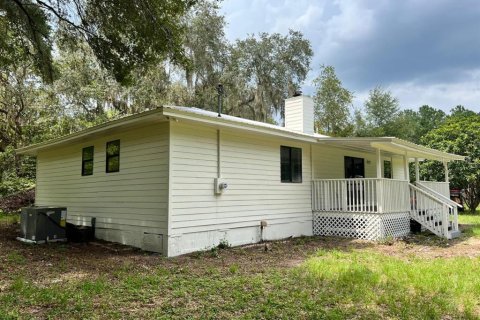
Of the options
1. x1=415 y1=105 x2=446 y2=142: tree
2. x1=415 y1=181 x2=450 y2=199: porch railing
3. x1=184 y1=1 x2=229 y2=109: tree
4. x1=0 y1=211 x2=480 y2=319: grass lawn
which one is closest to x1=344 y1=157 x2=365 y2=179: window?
x1=415 y1=181 x2=450 y2=199: porch railing

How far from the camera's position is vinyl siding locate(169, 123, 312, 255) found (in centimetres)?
774

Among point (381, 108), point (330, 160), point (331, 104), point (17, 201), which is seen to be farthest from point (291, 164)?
point (381, 108)

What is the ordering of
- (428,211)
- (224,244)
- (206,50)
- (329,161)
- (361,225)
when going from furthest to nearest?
(206,50) < (329,161) < (428,211) < (361,225) < (224,244)

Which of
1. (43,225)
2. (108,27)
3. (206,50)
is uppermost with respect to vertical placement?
(206,50)

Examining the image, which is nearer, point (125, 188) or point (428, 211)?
point (125, 188)

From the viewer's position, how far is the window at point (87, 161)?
10.2 metres

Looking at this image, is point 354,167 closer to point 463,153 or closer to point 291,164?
point 291,164

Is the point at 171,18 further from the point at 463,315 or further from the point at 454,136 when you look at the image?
the point at 454,136

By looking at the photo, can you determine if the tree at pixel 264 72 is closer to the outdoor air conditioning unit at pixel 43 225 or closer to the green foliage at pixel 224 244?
the green foliage at pixel 224 244

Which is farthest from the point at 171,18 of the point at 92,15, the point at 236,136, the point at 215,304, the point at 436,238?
the point at 436,238

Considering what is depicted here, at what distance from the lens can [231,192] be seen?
8.90 metres

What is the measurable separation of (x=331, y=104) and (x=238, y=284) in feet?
84.0

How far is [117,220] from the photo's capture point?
8969 millimetres

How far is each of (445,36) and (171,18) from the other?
34.9ft
